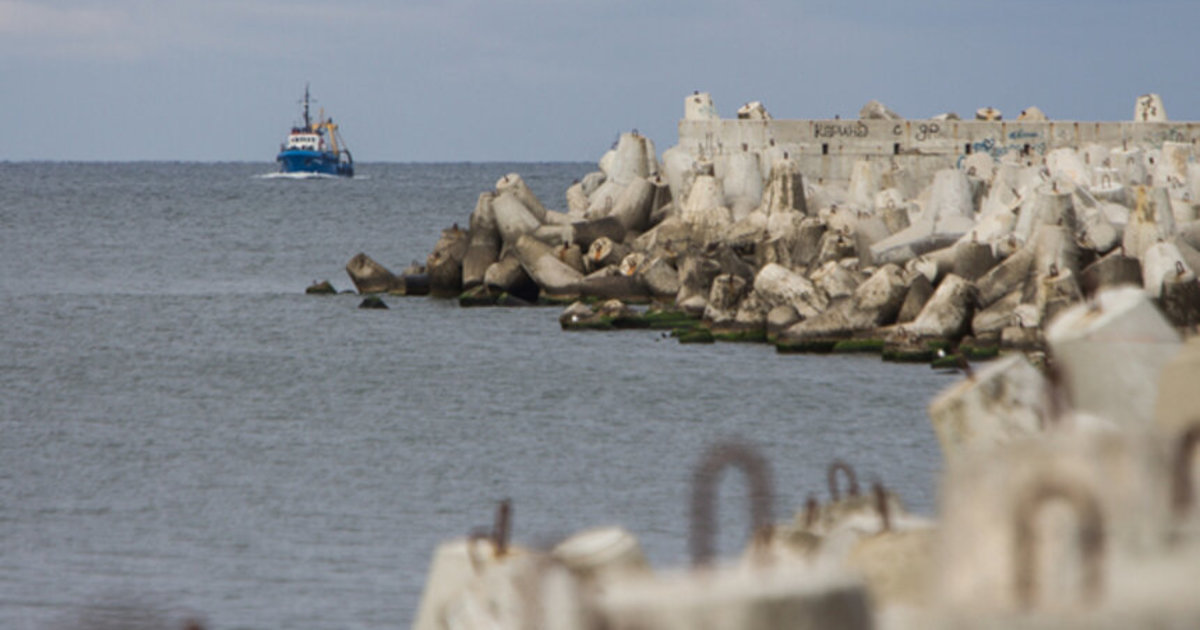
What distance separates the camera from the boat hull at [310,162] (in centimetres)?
12606

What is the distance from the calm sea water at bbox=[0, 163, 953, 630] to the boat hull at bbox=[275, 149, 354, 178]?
91.7 metres

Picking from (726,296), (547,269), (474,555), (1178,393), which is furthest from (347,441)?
(547,269)

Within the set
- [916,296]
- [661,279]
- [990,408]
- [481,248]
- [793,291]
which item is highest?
[990,408]

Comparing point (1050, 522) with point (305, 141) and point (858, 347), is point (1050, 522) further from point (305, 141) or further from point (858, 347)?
point (305, 141)

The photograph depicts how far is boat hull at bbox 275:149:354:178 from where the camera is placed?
126 m

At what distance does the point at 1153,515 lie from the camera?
3.73 m

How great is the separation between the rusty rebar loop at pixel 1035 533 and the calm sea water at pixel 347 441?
7023 mm

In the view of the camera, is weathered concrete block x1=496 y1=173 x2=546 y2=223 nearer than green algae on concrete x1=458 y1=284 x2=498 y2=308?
No

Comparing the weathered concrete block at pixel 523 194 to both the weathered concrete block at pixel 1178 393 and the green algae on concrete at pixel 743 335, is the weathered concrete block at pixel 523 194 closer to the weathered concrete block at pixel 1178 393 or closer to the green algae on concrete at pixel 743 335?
the green algae on concrete at pixel 743 335

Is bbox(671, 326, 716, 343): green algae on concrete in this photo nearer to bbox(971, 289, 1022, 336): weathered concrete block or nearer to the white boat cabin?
bbox(971, 289, 1022, 336): weathered concrete block

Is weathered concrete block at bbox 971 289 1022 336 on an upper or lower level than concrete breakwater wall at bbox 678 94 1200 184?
lower

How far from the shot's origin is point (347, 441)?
17.9 m

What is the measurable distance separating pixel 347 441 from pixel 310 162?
11132 centimetres

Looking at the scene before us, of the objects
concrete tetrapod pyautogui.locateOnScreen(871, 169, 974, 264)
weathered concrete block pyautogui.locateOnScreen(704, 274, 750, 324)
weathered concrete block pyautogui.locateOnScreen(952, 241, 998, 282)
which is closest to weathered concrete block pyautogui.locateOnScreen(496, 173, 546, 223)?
concrete tetrapod pyautogui.locateOnScreen(871, 169, 974, 264)
